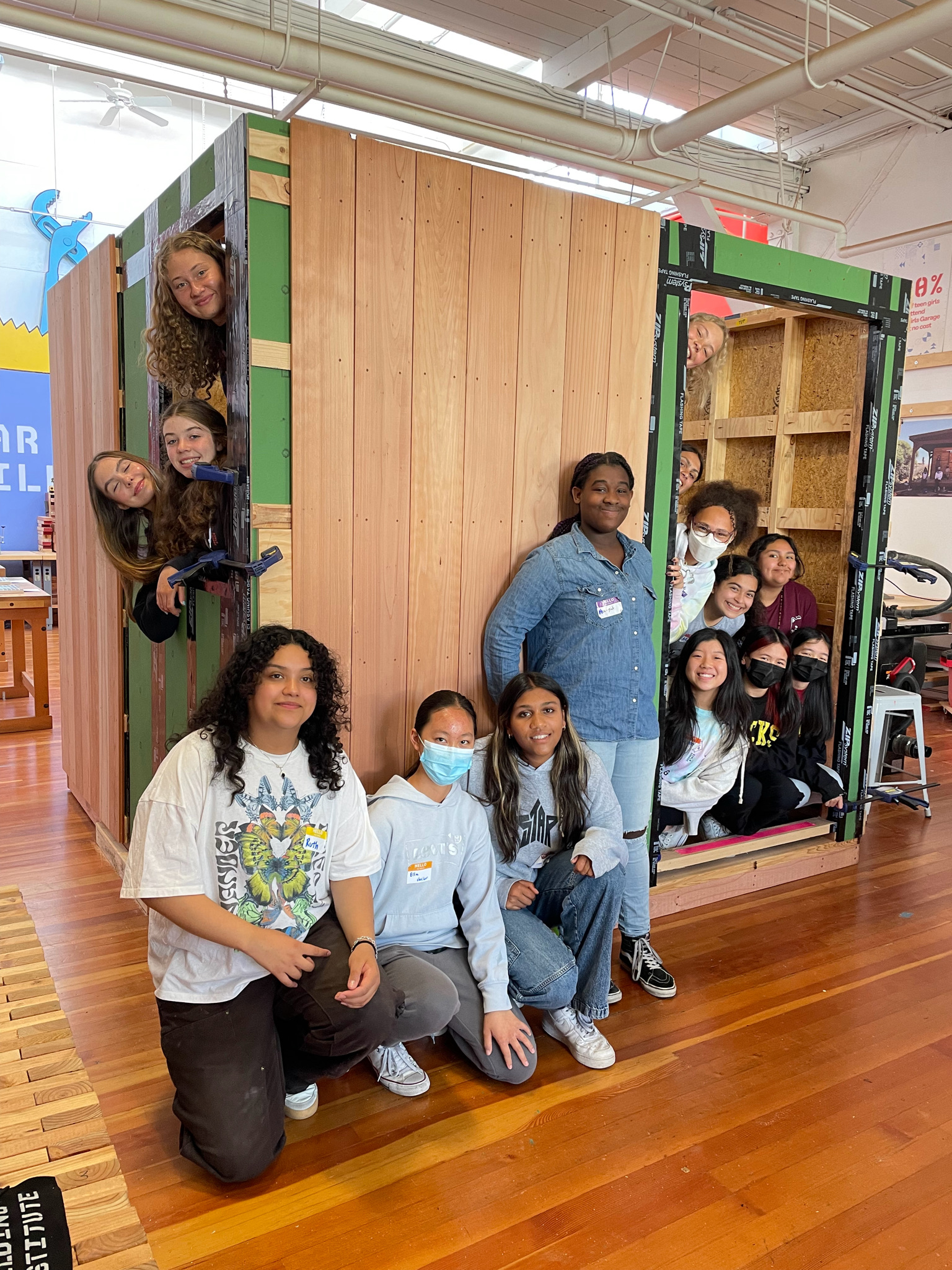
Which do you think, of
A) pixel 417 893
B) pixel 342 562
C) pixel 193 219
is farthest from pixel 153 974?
pixel 193 219

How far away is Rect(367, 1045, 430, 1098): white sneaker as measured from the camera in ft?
7.50

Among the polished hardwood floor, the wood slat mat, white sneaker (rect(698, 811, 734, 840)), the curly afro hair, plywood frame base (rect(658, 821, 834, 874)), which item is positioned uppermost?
the curly afro hair

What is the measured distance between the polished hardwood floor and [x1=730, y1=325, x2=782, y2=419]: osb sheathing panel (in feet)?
8.21

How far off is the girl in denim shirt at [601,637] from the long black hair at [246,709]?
776 millimetres

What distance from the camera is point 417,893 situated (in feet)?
7.86

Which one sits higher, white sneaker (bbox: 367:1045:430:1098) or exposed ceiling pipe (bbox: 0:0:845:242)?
exposed ceiling pipe (bbox: 0:0:845:242)

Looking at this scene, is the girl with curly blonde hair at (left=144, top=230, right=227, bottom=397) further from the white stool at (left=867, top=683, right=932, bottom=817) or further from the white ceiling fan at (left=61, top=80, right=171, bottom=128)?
the white ceiling fan at (left=61, top=80, right=171, bottom=128)

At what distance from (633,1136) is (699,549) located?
6.43ft

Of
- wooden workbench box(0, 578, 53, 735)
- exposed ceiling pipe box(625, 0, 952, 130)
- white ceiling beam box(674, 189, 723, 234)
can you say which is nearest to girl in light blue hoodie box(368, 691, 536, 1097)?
wooden workbench box(0, 578, 53, 735)

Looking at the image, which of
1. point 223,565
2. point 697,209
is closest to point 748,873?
point 223,565

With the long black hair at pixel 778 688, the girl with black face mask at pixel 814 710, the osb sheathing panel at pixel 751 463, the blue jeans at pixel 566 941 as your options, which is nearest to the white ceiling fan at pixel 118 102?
the osb sheathing panel at pixel 751 463

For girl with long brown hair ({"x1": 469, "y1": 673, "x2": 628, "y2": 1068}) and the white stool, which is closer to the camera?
girl with long brown hair ({"x1": 469, "y1": 673, "x2": 628, "y2": 1068})

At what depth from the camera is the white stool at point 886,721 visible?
4.45 m

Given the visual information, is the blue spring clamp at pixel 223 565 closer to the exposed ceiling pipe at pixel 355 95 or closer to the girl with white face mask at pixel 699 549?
the girl with white face mask at pixel 699 549
